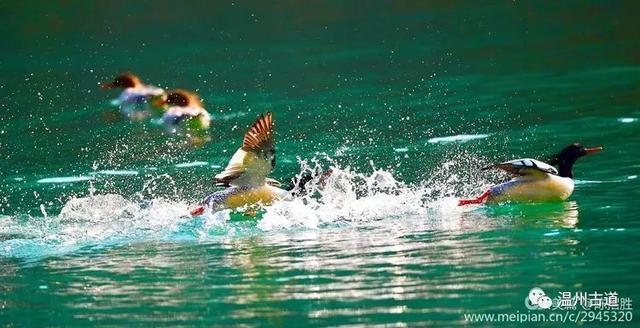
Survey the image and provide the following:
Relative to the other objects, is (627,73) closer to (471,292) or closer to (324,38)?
(324,38)

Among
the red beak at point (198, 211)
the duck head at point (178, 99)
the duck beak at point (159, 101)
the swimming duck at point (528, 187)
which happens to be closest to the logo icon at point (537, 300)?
the swimming duck at point (528, 187)

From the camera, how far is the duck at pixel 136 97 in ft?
52.5

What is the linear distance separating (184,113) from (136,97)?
84 centimetres

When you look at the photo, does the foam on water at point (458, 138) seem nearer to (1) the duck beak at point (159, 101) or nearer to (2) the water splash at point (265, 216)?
(2) the water splash at point (265, 216)

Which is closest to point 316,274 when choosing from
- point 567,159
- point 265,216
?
point 265,216

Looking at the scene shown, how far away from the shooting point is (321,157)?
1409 cm

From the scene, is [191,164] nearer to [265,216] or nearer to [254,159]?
[254,159]

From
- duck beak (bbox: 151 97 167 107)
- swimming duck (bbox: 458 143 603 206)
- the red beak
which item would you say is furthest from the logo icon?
duck beak (bbox: 151 97 167 107)

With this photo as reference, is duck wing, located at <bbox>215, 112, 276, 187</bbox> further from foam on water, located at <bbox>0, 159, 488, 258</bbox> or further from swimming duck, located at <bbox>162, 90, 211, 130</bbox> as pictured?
swimming duck, located at <bbox>162, 90, 211, 130</bbox>

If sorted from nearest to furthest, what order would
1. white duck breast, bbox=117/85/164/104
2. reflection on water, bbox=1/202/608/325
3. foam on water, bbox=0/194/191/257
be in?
reflection on water, bbox=1/202/608/325 → foam on water, bbox=0/194/191/257 → white duck breast, bbox=117/85/164/104

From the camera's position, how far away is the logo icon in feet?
22.5

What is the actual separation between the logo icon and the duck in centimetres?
856

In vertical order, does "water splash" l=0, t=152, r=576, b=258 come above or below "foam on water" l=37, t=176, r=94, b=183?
below

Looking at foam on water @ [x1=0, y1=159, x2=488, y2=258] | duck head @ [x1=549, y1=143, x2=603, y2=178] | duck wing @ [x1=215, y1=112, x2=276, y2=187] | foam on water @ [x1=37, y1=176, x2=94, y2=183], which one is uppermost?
foam on water @ [x1=37, y1=176, x2=94, y2=183]
